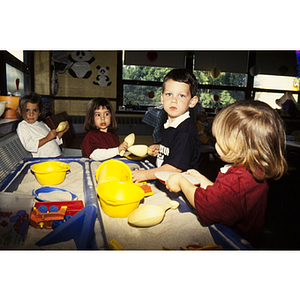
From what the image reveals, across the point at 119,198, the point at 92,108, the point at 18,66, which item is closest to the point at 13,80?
the point at 18,66

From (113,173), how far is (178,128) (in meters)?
0.26

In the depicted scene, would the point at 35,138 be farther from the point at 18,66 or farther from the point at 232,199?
the point at 232,199

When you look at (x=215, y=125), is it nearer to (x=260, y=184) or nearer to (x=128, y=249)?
(x=260, y=184)

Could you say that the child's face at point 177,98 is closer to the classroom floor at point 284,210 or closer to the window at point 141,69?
the classroom floor at point 284,210

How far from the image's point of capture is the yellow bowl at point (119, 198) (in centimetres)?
51

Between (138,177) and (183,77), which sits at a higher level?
(183,77)

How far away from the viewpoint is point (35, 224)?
0.50 metres

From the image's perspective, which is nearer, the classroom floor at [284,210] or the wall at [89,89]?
the classroom floor at [284,210]

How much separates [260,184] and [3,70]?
156 cm

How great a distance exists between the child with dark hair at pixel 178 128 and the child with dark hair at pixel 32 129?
742 millimetres

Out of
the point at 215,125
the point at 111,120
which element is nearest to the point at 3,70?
the point at 111,120

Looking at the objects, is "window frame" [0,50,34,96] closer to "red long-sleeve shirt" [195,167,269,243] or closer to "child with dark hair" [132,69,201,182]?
"child with dark hair" [132,69,201,182]

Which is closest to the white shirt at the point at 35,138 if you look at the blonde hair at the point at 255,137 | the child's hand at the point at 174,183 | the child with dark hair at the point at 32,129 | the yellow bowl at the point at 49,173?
the child with dark hair at the point at 32,129

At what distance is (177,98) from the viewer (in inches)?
29.4
